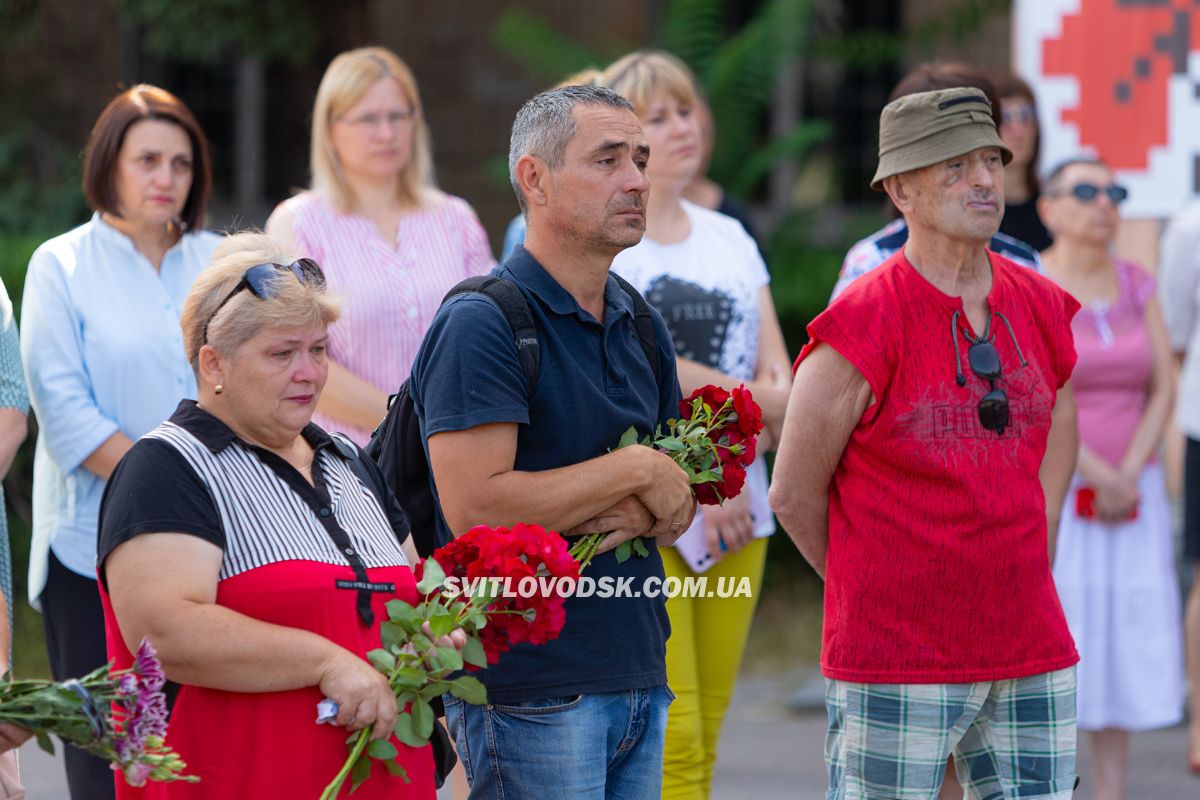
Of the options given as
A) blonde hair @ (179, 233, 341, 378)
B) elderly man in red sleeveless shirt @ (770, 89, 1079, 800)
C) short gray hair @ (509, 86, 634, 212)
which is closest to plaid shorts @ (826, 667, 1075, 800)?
elderly man in red sleeveless shirt @ (770, 89, 1079, 800)

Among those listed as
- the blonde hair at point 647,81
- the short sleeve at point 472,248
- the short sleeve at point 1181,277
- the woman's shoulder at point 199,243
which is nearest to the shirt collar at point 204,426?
the woman's shoulder at point 199,243

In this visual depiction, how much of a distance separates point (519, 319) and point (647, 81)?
1878 mm

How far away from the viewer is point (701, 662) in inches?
188

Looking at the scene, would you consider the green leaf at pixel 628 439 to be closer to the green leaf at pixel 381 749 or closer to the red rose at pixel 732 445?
the red rose at pixel 732 445

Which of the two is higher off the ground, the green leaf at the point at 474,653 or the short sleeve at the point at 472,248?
the short sleeve at the point at 472,248

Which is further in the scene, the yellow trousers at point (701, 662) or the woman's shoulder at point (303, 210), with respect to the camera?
the woman's shoulder at point (303, 210)

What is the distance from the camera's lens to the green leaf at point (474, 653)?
3172 mm

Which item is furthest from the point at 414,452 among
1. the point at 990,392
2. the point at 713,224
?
the point at 713,224

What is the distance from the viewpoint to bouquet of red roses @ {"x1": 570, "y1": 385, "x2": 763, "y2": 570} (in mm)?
3619

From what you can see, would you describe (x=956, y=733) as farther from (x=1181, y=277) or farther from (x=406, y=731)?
(x=1181, y=277)

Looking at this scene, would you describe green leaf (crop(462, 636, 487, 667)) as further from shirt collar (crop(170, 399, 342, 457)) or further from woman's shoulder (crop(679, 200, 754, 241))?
woman's shoulder (crop(679, 200, 754, 241))

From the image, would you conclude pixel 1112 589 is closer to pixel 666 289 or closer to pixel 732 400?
pixel 666 289

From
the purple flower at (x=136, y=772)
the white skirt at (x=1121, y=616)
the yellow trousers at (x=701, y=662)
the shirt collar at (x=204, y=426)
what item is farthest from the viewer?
the white skirt at (x=1121, y=616)

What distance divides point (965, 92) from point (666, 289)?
3.88ft
